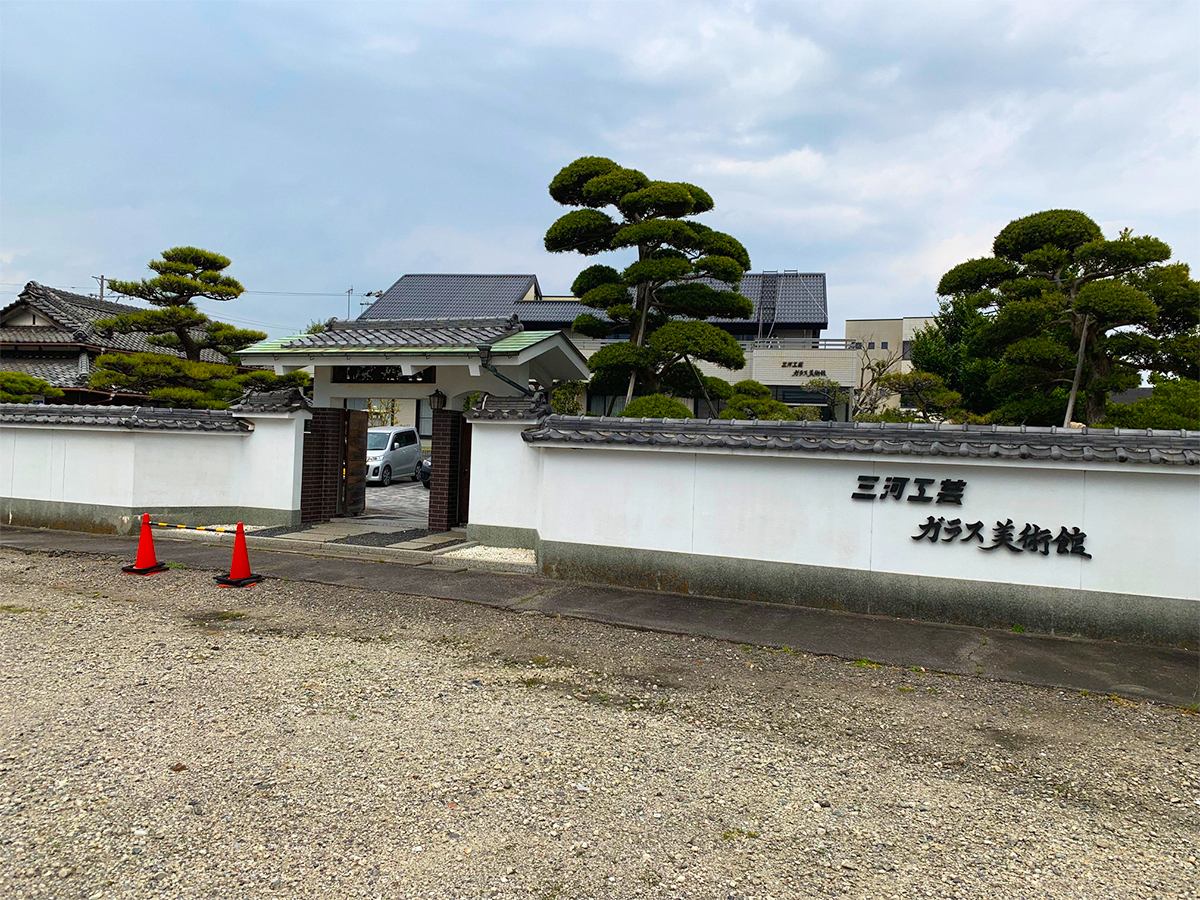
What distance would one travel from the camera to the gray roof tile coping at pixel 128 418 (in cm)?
1223

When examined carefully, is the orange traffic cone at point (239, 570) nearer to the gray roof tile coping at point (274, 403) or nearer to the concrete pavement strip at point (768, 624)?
the concrete pavement strip at point (768, 624)

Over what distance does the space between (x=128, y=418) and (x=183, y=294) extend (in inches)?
201

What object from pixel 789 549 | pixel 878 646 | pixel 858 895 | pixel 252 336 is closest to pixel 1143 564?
pixel 878 646

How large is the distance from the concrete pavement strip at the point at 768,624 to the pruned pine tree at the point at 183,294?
6.62 m

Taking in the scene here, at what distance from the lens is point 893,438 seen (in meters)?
7.95

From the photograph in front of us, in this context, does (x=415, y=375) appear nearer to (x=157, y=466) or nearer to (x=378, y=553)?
(x=378, y=553)

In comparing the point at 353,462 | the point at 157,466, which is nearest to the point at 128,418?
the point at 157,466

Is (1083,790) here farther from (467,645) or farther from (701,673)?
(467,645)

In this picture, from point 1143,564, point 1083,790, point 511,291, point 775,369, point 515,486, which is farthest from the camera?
point 511,291

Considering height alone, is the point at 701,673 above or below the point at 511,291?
below

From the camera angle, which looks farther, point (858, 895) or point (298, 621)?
point (298, 621)

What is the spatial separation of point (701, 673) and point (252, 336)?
46.7ft

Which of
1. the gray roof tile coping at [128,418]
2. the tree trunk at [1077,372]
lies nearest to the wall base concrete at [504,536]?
the gray roof tile coping at [128,418]

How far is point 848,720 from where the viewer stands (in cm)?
500
